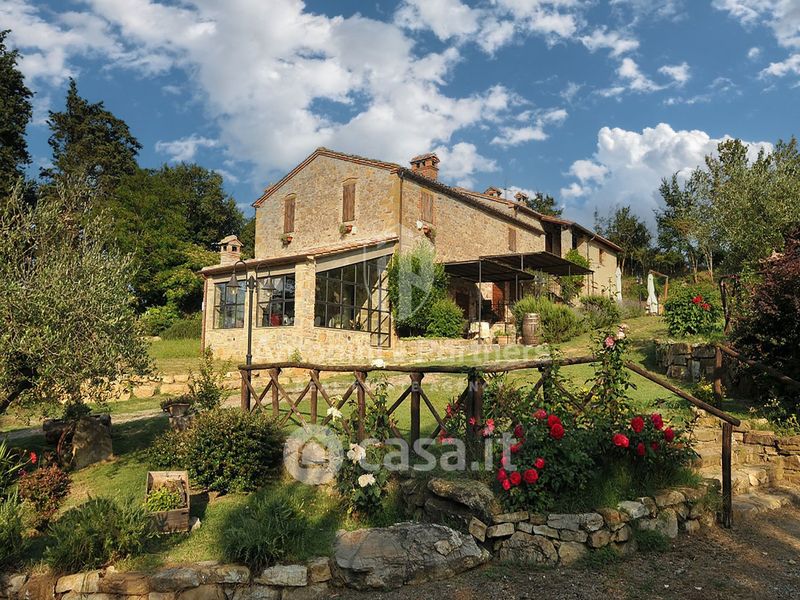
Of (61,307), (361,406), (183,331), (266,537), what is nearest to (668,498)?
(361,406)

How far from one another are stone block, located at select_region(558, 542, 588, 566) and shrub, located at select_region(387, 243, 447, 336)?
50.1 feet

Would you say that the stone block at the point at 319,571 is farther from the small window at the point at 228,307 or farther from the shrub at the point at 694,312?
the small window at the point at 228,307

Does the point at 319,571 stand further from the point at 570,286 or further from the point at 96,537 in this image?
the point at 570,286

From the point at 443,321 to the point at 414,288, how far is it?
64.1 inches

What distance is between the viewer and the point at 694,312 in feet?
41.4

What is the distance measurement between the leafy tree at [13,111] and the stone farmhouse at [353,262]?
30.8ft

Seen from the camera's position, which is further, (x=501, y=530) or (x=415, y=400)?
(x=415, y=400)

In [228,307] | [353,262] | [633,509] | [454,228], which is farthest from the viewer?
[454,228]

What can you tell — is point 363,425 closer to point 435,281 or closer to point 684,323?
point 684,323

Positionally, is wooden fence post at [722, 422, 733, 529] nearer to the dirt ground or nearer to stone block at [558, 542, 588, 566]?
the dirt ground

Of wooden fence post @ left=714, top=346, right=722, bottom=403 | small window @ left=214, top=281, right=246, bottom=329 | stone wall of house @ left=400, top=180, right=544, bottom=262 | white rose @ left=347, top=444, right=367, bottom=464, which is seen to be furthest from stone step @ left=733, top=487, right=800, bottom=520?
small window @ left=214, top=281, right=246, bottom=329

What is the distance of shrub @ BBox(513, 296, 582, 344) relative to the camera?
58.4ft

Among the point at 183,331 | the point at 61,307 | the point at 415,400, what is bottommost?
the point at 415,400

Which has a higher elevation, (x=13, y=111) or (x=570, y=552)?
(x=13, y=111)
